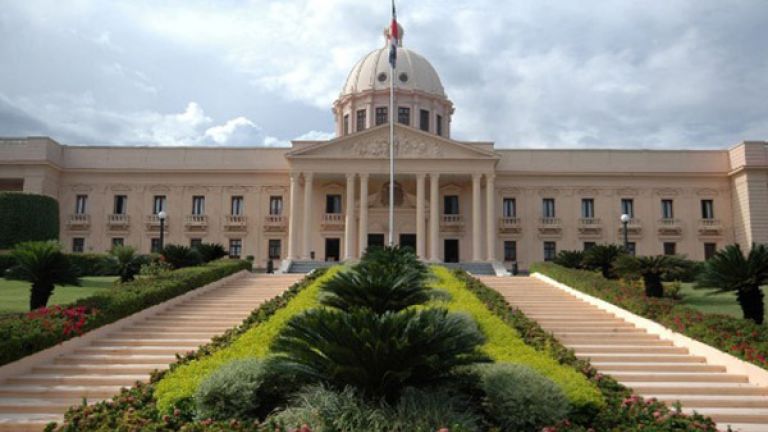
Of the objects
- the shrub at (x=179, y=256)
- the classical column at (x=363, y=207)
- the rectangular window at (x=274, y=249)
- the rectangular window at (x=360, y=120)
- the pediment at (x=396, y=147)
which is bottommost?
the shrub at (x=179, y=256)

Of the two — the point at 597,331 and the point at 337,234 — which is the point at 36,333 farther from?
the point at 337,234

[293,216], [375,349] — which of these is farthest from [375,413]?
[293,216]

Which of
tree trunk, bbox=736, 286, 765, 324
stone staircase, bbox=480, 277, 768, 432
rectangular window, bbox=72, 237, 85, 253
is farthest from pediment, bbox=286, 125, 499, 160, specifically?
tree trunk, bbox=736, 286, 765, 324

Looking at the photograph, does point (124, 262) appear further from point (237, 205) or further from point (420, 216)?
point (420, 216)

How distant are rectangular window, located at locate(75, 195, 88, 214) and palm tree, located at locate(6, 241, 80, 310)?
28085mm

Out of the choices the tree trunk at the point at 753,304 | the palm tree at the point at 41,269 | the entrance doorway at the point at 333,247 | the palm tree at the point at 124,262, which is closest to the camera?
the tree trunk at the point at 753,304

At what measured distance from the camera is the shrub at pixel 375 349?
7.68 meters

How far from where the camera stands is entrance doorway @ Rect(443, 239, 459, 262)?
41500mm

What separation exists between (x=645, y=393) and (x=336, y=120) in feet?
140

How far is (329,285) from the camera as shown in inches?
489

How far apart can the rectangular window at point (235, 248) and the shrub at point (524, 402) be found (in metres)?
34.7

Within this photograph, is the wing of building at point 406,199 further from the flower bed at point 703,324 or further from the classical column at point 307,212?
the flower bed at point 703,324

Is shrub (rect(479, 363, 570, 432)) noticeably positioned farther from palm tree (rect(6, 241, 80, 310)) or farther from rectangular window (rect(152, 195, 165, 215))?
rectangular window (rect(152, 195, 165, 215))

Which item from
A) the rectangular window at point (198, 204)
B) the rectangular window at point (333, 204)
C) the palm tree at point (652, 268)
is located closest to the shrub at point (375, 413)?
the palm tree at point (652, 268)
